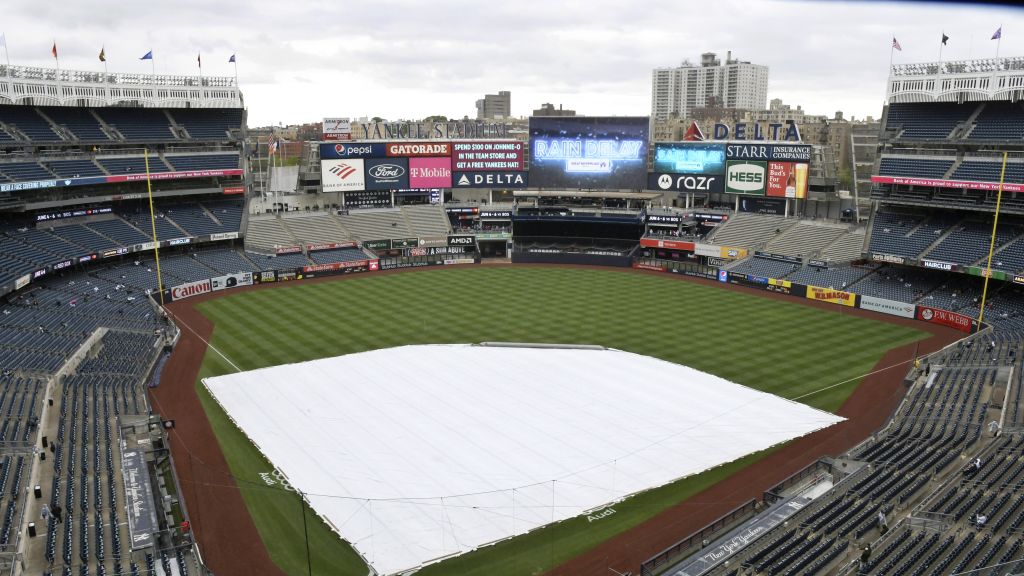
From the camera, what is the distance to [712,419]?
32.5 metres

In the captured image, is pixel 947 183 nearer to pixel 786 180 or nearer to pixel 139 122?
pixel 786 180

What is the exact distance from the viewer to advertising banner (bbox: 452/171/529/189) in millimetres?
79688

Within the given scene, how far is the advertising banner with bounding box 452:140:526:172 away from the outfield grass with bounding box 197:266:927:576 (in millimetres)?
15434

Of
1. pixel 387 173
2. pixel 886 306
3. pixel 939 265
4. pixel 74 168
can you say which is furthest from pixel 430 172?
pixel 939 265

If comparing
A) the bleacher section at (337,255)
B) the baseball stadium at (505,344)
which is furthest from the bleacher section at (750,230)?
the bleacher section at (337,255)

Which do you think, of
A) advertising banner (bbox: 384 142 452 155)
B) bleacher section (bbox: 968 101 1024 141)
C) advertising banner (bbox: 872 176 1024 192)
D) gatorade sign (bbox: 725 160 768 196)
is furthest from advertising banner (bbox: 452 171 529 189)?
bleacher section (bbox: 968 101 1024 141)

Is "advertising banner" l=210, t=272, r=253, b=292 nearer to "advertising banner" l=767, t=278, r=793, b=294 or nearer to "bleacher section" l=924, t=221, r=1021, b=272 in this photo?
"advertising banner" l=767, t=278, r=793, b=294

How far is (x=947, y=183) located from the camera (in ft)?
179

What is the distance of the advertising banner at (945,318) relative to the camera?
48094 millimetres

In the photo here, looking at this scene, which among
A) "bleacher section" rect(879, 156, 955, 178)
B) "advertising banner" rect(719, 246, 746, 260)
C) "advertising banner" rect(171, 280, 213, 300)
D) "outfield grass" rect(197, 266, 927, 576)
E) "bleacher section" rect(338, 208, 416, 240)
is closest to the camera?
"outfield grass" rect(197, 266, 927, 576)

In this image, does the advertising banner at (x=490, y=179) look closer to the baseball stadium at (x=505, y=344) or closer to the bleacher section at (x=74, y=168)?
the baseball stadium at (x=505, y=344)

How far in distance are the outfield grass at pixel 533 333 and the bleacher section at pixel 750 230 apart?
9244 mm

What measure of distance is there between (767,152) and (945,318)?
1058 inches

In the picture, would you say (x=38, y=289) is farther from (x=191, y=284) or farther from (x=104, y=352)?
(x=104, y=352)
